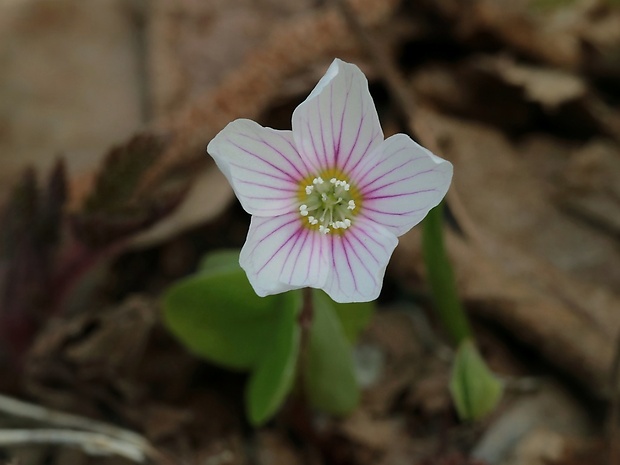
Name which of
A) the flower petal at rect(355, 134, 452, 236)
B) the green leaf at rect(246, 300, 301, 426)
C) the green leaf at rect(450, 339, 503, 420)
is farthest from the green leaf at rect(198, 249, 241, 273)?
the green leaf at rect(450, 339, 503, 420)

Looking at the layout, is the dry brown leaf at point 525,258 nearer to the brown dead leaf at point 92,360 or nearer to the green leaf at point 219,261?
the green leaf at point 219,261

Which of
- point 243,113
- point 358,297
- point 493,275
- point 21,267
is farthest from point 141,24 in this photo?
point 358,297

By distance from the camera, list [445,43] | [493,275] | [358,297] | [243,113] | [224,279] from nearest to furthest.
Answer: [358,297]
[224,279]
[493,275]
[243,113]
[445,43]

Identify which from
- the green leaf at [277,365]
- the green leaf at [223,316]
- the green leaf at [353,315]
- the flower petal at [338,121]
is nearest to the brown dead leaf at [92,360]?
the green leaf at [223,316]

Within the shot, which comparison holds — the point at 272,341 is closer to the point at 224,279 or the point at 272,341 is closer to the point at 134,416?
the point at 224,279

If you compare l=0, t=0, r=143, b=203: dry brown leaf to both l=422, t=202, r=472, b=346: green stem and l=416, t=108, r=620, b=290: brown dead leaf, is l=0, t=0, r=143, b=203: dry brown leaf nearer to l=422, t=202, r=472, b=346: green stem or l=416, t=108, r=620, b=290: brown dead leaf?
l=416, t=108, r=620, b=290: brown dead leaf

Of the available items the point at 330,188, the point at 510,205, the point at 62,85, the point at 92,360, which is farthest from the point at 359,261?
the point at 62,85
